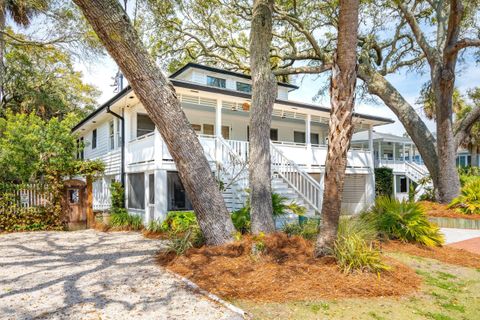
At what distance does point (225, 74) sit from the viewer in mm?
18016

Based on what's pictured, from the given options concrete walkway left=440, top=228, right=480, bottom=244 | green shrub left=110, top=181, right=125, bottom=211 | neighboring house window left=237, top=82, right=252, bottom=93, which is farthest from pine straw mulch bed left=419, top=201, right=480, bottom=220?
green shrub left=110, top=181, right=125, bottom=211

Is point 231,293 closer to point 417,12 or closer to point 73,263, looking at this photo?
point 73,263

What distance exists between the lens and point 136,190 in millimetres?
13430

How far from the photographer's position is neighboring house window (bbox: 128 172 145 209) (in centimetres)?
1306

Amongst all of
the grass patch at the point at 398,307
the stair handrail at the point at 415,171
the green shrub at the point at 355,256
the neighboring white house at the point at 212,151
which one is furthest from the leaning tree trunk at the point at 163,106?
the stair handrail at the point at 415,171

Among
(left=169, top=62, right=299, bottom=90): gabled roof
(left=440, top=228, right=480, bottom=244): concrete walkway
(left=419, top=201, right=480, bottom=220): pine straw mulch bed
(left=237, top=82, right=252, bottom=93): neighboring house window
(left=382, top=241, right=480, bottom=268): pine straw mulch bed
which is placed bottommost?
(left=440, top=228, right=480, bottom=244): concrete walkway

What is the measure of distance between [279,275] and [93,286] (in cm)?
294

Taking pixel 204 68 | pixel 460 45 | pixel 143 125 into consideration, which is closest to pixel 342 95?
pixel 460 45

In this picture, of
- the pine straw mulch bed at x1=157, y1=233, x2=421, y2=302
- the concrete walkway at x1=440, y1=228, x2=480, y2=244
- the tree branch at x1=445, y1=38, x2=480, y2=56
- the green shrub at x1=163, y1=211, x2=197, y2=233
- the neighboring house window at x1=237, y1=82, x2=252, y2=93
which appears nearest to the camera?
the pine straw mulch bed at x1=157, y1=233, x2=421, y2=302

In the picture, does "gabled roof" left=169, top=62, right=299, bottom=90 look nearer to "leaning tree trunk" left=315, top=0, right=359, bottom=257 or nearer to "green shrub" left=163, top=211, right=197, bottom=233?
"green shrub" left=163, top=211, right=197, bottom=233

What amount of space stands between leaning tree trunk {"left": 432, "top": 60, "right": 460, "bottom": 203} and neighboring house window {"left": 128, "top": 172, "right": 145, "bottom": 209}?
1156cm

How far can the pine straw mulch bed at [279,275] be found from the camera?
184 inches

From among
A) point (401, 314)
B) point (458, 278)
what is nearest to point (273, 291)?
point (401, 314)

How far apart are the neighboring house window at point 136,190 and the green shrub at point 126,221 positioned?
0.87 meters
